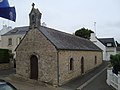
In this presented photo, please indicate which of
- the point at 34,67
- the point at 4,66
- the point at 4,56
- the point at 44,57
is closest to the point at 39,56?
the point at 44,57

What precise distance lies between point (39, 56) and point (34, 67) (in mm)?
1471

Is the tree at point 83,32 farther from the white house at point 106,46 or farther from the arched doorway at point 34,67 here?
the arched doorway at point 34,67

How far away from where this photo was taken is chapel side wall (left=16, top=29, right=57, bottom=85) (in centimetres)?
Answer: 2377

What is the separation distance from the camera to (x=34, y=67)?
25.7 m

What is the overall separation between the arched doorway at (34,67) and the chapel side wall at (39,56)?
392 mm

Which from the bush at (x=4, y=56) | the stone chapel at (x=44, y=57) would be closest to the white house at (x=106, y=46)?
the bush at (x=4, y=56)

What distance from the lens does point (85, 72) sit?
1275 inches

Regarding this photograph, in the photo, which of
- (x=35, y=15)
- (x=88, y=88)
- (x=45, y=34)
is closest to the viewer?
(x=88, y=88)

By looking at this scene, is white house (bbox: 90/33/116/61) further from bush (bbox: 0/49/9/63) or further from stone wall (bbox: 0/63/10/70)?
stone wall (bbox: 0/63/10/70)

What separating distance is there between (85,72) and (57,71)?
386 inches

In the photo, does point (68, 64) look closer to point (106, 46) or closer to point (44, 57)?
point (44, 57)

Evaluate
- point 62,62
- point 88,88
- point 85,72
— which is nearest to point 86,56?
point 85,72

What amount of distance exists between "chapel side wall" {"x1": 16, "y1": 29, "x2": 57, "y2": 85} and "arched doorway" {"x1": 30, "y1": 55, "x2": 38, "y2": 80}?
0.39 metres

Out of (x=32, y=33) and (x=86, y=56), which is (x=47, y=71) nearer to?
(x=32, y=33)
